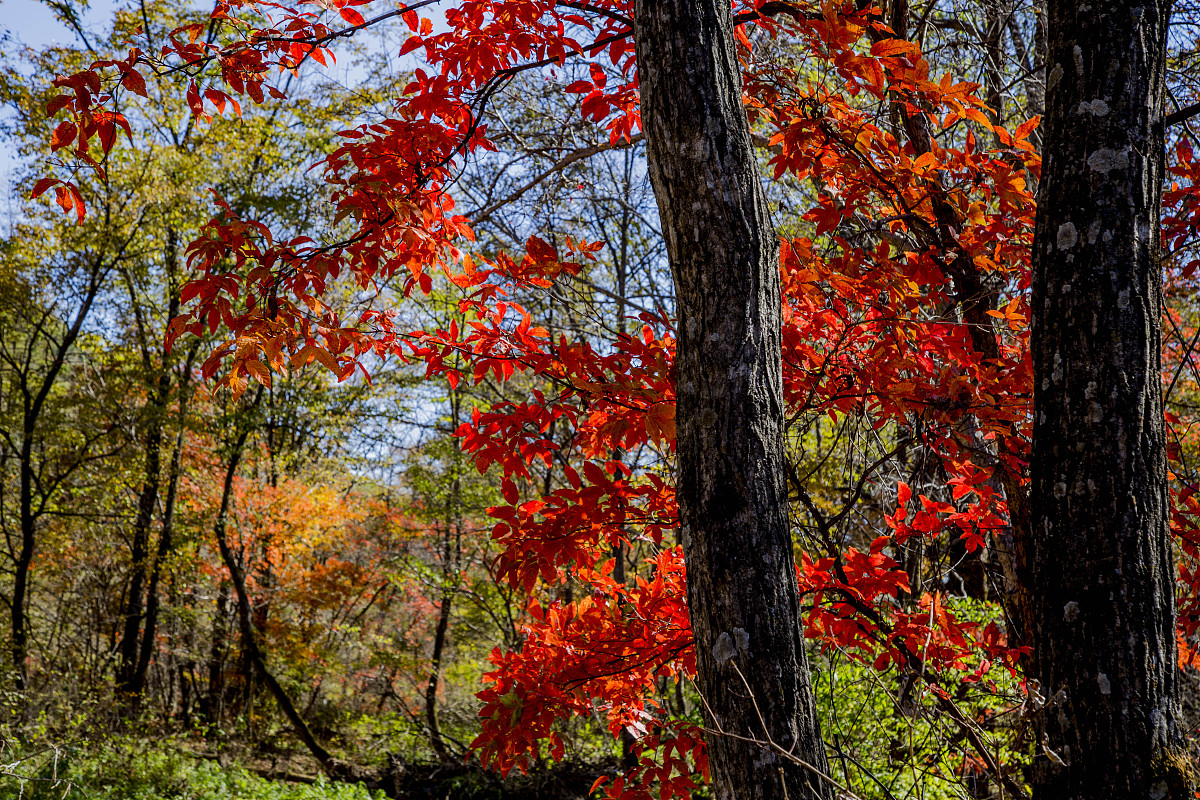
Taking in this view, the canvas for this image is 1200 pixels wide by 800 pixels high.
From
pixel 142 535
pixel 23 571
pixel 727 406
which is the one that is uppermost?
pixel 142 535

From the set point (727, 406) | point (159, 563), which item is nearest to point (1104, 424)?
point (727, 406)

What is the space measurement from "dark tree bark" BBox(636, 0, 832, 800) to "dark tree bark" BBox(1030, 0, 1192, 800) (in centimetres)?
44

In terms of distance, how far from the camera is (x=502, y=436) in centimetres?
221

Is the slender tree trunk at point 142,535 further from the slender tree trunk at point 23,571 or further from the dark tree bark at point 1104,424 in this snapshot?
the dark tree bark at point 1104,424

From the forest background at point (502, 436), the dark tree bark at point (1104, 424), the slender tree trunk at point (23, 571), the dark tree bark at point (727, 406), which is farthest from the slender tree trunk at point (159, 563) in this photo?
the dark tree bark at point (1104, 424)

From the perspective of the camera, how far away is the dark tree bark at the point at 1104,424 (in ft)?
3.86

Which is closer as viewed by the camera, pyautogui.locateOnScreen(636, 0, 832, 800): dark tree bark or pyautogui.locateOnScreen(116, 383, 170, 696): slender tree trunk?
pyautogui.locateOnScreen(636, 0, 832, 800): dark tree bark

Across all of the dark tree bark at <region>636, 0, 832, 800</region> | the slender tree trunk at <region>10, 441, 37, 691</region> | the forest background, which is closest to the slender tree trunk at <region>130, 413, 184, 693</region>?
the forest background

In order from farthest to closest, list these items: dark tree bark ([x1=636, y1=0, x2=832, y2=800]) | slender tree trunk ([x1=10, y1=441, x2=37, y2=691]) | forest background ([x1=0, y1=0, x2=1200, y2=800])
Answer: slender tree trunk ([x1=10, y1=441, x2=37, y2=691]) → forest background ([x1=0, y1=0, x2=1200, y2=800]) → dark tree bark ([x1=636, y1=0, x2=832, y2=800])

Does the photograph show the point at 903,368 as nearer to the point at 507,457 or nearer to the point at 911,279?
the point at 911,279

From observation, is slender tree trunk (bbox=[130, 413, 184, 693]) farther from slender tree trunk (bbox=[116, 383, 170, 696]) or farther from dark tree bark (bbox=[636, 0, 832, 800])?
dark tree bark (bbox=[636, 0, 832, 800])

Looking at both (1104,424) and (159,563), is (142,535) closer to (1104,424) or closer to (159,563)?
(159,563)

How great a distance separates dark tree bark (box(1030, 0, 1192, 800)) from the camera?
118 centimetres

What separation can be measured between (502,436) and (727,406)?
976 mm
